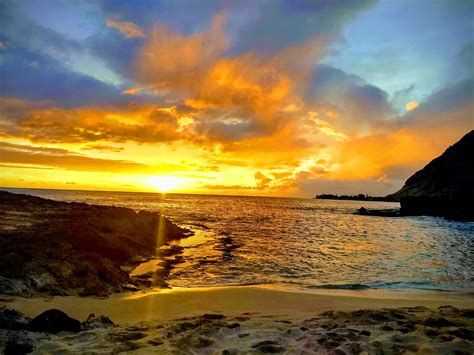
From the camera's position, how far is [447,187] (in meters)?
108

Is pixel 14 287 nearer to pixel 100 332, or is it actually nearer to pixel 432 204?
pixel 100 332

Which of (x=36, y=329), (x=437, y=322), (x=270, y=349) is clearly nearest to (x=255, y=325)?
(x=270, y=349)

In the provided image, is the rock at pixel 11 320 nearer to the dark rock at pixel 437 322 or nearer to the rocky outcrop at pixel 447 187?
the dark rock at pixel 437 322

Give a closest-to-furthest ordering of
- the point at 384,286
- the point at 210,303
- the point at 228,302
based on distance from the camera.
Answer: the point at 210,303 < the point at 228,302 < the point at 384,286

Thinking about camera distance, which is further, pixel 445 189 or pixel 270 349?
pixel 445 189

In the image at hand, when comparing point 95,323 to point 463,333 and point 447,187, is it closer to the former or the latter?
point 463,333

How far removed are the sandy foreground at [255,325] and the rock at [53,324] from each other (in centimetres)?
31

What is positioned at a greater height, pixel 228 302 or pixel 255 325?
pixel 255 325

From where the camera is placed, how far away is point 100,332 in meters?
6.53

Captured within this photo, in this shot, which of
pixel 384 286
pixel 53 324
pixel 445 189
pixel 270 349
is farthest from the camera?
pixel 445 189

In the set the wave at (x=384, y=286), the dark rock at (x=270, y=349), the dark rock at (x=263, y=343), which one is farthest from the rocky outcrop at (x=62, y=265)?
the wave at (x=384, y=286)

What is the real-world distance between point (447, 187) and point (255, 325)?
120 m

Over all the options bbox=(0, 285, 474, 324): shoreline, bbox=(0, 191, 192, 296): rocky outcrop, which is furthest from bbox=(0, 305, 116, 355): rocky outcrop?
bbox=(0, 191, 192, 296): rocky outcrop

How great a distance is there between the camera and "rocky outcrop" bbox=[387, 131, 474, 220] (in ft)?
255
